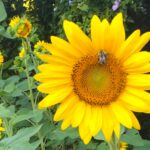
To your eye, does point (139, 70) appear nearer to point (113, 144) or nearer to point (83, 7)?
point (113, 144)

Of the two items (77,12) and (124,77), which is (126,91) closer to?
(124,77)

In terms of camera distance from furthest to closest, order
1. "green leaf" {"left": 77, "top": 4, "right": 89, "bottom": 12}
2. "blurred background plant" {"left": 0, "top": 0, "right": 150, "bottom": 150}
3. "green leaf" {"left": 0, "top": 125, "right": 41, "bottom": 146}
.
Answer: "green leaf" {"left": 77, "top": 4, "right": 89, "bottom": 12}
"blurred background plant" {"left": 0, "top": 0, "right": 150, "bottom": 150}
"green leaf" {"left": 0, "top": 125, "right": 41, "bottom": 146}

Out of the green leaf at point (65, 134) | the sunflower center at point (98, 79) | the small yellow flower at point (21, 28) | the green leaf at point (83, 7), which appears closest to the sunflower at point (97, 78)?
the sunflower center at point (98, 79)

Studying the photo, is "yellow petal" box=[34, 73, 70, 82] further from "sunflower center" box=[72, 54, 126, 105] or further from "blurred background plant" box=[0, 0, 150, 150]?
"blurred background plant" box=[0, 0, 150, 150]

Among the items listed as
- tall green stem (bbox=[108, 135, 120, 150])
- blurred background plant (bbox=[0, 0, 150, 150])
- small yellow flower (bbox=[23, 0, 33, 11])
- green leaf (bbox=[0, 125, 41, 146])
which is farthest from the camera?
small yellow flower (bbox=[23, 0, 33, 11])

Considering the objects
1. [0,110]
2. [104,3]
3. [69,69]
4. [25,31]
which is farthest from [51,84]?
[104,3]

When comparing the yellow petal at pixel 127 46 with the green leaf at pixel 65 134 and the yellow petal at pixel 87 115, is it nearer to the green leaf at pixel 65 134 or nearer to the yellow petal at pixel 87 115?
the yellow petal at pixel 87 115

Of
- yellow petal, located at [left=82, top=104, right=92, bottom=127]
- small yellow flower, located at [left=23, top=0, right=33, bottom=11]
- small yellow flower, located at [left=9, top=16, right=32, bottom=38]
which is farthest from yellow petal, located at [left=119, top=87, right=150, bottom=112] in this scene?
small yellow flower, located at [left=23, top=0, right=33, bottom=11]
